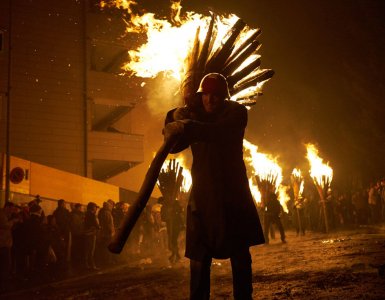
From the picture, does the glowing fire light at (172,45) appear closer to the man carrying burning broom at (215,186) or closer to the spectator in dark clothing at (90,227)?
the man carrying burning broom at (215,186)

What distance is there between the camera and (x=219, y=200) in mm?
3432

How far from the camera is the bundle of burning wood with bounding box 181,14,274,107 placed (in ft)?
13.8

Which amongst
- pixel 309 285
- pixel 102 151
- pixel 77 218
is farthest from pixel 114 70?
pixel 309 285

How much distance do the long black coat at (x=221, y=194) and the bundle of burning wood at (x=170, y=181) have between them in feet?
36.8

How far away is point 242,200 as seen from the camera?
353cm

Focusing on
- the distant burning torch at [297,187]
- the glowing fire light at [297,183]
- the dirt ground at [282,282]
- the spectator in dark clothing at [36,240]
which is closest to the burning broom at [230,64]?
the dirt ground at [282,282]

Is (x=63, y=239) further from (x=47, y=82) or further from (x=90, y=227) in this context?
(x=47, y=82)

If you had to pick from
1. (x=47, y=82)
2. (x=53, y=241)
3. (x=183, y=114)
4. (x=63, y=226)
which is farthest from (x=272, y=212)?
(x=47, y=82)

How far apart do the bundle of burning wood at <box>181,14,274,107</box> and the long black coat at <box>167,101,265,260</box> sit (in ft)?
1.76

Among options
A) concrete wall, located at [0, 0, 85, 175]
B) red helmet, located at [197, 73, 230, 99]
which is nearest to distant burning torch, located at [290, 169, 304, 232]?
concrete wall, located at [0, 0, 85, 175]

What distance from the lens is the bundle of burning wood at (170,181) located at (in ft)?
49.1

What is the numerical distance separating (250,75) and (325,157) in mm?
36268

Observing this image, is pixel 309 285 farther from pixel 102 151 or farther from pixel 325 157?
pixel 325 157

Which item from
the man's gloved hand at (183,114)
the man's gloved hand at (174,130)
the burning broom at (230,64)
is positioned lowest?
the man's gloved hand at (174,130)
